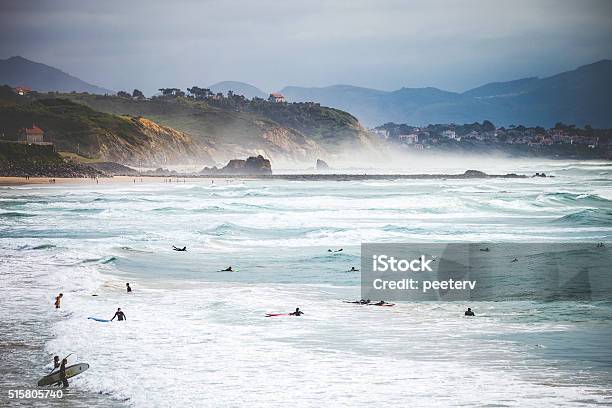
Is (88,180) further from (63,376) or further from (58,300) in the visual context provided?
(63,376)

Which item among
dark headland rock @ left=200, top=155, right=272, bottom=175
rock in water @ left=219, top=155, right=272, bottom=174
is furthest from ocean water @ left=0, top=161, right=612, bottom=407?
rock in water @ left=219, top=155, right=272, bottom=174

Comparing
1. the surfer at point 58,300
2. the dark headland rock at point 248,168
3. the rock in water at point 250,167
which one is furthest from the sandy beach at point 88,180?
the surfer at point 58,300

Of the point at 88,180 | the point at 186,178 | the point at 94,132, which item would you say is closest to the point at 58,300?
the point at 88,180

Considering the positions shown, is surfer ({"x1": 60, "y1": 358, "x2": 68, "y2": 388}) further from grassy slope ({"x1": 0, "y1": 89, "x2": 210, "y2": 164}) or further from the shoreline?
grassy slope ({"x1": 0, "y1": 89, "x2": 210, "y2": 164})

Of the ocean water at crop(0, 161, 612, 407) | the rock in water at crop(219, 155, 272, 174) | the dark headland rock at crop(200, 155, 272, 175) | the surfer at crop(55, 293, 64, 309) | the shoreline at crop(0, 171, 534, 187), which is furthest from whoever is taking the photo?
the rock in water at crop(219, 155, 272, 174)

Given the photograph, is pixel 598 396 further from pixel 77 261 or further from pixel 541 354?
pixel 77 261

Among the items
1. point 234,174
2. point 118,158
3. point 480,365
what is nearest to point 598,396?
point 480,365
